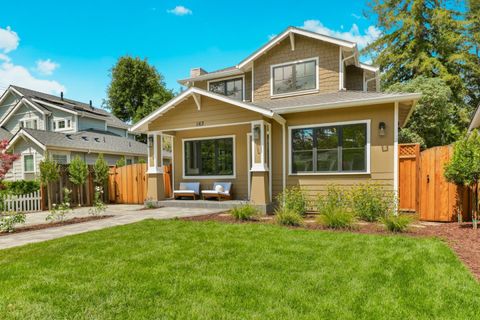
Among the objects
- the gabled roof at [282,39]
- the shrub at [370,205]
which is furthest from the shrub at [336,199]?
the gabled roof at [282,39]

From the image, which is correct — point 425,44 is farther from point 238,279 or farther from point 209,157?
point 238,279

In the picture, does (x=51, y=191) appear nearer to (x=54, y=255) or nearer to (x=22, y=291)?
(x=54, y=255)

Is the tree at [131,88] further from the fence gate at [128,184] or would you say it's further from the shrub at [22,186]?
the shrub at [22,186]

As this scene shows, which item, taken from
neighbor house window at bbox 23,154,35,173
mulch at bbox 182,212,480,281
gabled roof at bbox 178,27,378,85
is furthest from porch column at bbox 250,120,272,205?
neighbor house window at bbox 23,154,35,173

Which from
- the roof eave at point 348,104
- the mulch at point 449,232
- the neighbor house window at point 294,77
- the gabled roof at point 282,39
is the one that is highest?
the gabled roof at point 282,39

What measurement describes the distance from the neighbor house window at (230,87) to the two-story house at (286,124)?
0.16 feet

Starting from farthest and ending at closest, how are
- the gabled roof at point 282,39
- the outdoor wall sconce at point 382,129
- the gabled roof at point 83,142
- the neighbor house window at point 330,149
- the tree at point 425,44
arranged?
the tree at point 425,44, the gabled roof at point 83,142, the gabled roof at point 282,39, the neighbor house window at point 330,149, the outdoor wall sconce at point 382,129

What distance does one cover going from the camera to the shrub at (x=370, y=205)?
24.0ft

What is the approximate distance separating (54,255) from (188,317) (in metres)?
3.20

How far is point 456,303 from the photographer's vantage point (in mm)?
2932

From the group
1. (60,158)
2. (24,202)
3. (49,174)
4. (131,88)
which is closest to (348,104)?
(49,174)

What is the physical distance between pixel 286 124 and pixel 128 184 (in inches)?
310

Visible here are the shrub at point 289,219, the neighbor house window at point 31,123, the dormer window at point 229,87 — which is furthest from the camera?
the neighbor house window at point 31,123

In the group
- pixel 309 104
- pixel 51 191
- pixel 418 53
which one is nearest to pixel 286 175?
pixel 309 104
